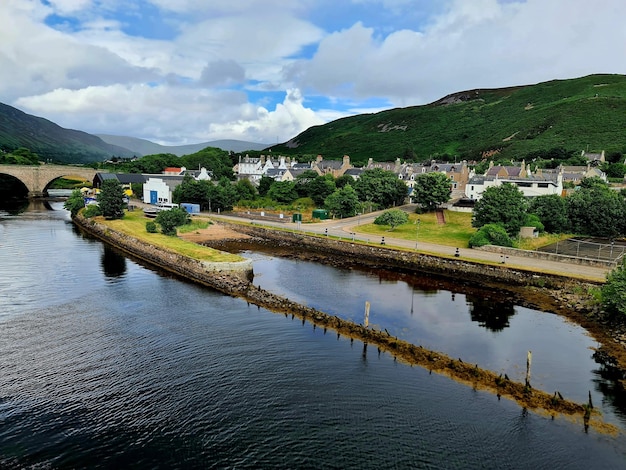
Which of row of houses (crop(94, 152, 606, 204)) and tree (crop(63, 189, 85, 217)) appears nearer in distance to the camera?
row of houses (crop(94, 152, 606, 204))

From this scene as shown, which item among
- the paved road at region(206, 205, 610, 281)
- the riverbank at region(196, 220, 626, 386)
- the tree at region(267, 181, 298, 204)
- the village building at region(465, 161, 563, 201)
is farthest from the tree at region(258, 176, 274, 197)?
the village building at region(465, 161, 563, 201)

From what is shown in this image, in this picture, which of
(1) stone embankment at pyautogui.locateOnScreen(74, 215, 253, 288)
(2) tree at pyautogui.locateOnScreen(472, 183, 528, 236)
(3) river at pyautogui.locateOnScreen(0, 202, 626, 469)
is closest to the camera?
(3) river at pyautogui.locateOnScreen(0, 202, 626, 469)

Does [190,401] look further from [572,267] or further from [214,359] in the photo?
[572,267]

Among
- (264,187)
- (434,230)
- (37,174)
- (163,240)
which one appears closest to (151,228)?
(163,240)

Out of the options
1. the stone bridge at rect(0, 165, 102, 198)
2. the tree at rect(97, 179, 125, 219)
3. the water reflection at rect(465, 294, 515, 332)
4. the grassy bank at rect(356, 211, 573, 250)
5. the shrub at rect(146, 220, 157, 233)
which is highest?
the stone bridge at rect(0, 165, 102, 198)

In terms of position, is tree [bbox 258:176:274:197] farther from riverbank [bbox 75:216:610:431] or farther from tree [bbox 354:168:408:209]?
riverbank [bbox 75:216:610:431]

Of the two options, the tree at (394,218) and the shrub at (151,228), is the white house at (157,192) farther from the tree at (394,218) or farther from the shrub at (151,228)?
the tree at (394,218)

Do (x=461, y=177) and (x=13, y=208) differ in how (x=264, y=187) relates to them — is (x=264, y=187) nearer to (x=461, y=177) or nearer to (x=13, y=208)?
(x=461, y=177)
